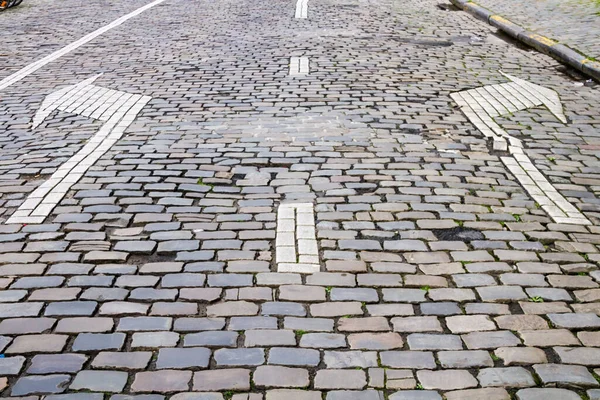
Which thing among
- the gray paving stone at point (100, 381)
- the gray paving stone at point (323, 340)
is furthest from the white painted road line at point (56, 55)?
the gray paving stone at point (323, 340)

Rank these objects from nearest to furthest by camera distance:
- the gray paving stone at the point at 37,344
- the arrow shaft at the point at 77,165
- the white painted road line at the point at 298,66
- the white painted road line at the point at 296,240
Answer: the gray paving stone at the point at 37,344
the white painted road line at the point at 296,240
the arrow shaft at the point at 77,165
the white painted road line at the point at 298,66

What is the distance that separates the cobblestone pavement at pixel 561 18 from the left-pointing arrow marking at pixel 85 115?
23.5 ft

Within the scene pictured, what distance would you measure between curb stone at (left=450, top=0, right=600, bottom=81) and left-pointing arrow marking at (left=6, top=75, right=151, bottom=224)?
633 centimetres

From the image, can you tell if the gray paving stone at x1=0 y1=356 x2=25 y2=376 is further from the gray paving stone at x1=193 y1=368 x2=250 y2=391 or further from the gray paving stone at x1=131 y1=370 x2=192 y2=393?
the gray paving stone at x1=193 y1=368 x2=250 y2=391

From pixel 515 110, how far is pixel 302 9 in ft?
32.4

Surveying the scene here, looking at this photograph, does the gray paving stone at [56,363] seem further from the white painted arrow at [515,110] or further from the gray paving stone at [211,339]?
the white painted arrow at [515,110]

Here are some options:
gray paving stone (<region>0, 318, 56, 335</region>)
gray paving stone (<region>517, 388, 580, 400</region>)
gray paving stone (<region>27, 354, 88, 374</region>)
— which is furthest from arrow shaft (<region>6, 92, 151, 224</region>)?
gray paving stone (<region>517, 388, 580, 400</region>)

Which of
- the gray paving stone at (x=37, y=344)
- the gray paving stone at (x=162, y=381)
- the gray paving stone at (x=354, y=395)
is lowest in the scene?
the gray paving stone at (x=37, y=344)

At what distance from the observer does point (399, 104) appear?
8.07m

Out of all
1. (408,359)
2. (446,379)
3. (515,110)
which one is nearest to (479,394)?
(446,379)

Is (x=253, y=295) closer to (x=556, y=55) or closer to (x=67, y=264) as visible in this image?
(x=67, y=264)

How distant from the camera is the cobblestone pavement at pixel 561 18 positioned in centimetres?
1140

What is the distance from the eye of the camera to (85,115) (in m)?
7.71

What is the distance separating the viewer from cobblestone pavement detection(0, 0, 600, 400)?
3340 mm
